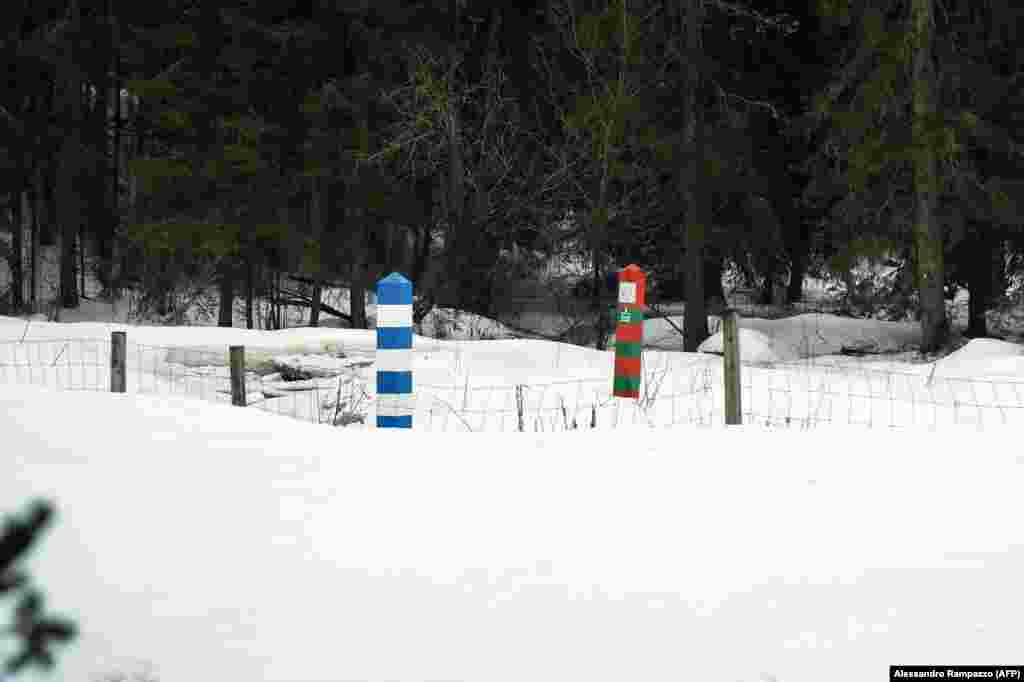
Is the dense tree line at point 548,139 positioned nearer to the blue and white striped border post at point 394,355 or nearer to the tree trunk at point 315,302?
the tree trunk at point 315,302

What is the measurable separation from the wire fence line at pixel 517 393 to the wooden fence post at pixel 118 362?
2.27 feet

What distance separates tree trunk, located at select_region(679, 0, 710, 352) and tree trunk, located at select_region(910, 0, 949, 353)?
349 cm

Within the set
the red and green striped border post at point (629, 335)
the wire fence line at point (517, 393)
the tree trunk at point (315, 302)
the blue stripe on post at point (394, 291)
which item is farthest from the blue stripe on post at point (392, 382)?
the tree trunk at point (315, 302)

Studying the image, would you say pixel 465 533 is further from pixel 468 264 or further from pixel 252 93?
pixel 252 93

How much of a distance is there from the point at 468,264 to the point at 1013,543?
1811 centimetres

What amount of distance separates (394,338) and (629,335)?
2650mm

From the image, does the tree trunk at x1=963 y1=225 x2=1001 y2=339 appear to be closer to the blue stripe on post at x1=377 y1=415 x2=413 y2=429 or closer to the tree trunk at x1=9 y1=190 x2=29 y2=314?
the blue stripe on post at x1=377 y1=415 x2=413 y2=429

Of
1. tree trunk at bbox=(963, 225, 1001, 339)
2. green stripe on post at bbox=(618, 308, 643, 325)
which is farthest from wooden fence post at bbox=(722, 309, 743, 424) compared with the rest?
tree trunk at bbox=(963, 225, 1001, 339)

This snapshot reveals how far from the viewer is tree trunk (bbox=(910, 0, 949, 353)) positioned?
19.1 m

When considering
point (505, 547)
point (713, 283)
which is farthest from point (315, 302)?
point (505, 547)

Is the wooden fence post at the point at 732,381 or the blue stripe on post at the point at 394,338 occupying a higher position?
the blue stripe on post at the point at 394,338

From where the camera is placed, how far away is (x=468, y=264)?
22797 millimetres

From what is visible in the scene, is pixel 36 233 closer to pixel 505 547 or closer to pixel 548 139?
pixel 548 139

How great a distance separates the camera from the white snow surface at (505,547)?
3.76 meters
